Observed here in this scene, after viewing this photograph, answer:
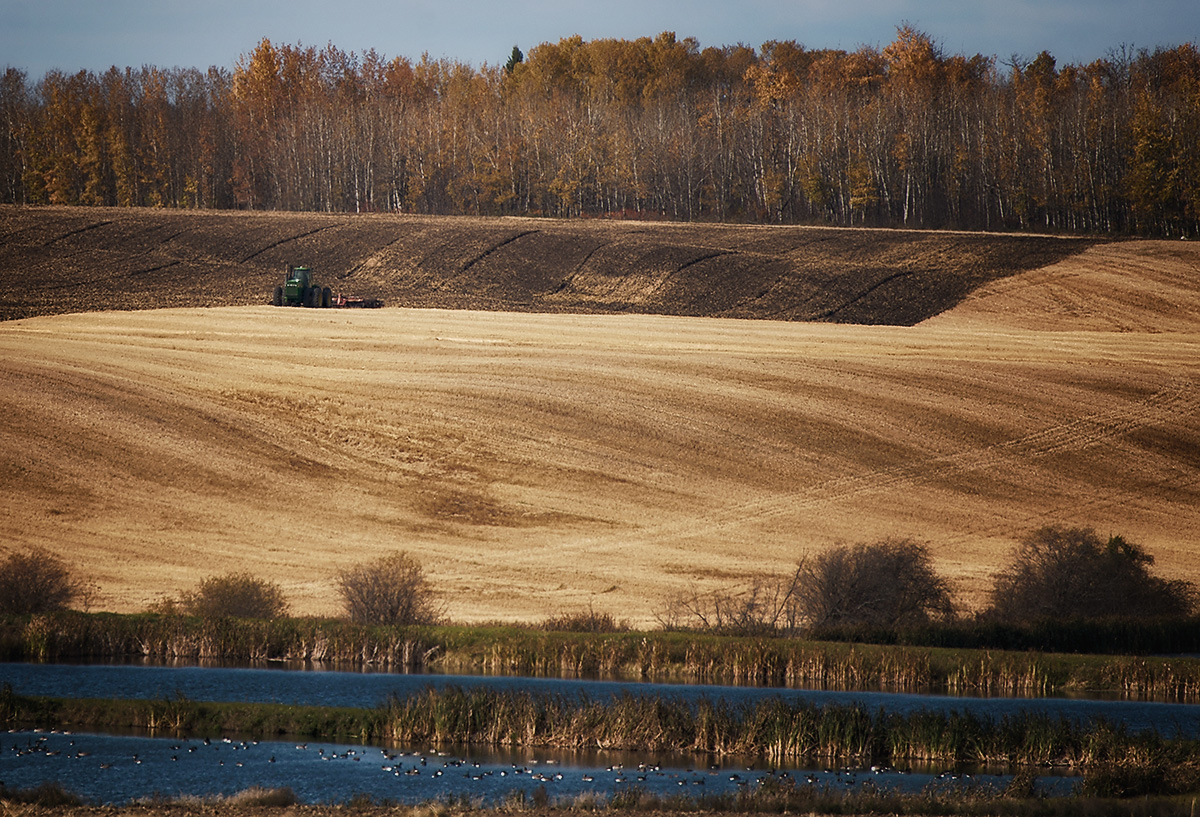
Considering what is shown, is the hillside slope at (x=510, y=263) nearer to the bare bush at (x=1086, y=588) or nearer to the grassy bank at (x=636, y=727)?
the bare bush at (x=1086, y=588)

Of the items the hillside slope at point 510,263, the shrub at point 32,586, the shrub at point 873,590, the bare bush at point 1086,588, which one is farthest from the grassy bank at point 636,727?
the hillside slope at point 510,263

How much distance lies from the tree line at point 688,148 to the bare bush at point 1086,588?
65428mm

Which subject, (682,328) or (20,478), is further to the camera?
(682,328)

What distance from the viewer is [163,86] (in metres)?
152

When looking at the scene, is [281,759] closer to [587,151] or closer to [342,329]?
[342,329]

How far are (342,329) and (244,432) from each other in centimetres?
1655

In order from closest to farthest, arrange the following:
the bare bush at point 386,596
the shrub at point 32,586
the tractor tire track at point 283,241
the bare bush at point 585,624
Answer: the bare bush at point 585,624, the shrub at point 32,586, the bare bush at point 386,596, the tractor tire track at point 283,241

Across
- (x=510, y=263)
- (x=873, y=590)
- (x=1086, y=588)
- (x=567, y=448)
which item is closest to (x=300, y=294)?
(x=510, y=263)

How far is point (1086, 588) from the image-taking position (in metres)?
33.2

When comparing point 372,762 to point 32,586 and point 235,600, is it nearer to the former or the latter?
point 235,600

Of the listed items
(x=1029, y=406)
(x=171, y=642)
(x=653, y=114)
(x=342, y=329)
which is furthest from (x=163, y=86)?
(x=171, y=642)

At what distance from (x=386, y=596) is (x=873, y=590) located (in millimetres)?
12680

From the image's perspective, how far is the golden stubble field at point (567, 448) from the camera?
37906mm

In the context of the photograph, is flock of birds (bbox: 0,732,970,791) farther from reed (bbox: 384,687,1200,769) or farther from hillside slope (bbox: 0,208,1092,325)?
hillside slope (bbox: 0,208,1092,325)
